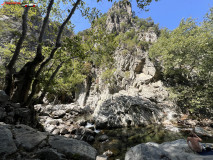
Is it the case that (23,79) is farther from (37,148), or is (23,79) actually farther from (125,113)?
(125,113)

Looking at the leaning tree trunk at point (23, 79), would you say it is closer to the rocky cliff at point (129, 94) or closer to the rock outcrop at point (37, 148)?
the rock outcrop at point (37, 148)

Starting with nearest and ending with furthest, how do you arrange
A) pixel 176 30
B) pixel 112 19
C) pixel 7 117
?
pixel 7 117
pixel 176 30
pixel 112 19

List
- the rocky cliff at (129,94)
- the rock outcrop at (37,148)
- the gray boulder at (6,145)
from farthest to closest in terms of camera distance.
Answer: the rocky cliff at (129,94) < the rock outcrop at (37,148) < the gray boulder at (6,145)

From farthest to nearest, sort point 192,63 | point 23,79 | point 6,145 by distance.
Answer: point 192,63
point 23,79
point 6,145

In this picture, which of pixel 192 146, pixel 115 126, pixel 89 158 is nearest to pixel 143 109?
pixel 115 126

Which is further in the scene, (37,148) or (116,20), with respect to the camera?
(116,20)

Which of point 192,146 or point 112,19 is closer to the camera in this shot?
point 192,146

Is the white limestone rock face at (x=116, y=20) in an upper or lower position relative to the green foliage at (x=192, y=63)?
upper

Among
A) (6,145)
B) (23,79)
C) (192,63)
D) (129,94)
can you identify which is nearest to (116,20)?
(192,63)

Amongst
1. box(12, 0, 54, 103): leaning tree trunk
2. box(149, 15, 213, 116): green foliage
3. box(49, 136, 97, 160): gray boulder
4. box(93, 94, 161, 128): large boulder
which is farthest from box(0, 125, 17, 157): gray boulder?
box(149, 15, 213, 116): green foliage

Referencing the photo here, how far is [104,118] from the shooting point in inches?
510

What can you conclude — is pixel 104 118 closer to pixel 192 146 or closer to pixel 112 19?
pixel 192 146

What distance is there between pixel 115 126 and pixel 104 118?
62.6 inches

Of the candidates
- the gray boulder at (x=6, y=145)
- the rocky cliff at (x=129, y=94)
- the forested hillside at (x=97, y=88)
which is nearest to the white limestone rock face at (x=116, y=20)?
the rocky cliff at (x=129, y=94)
